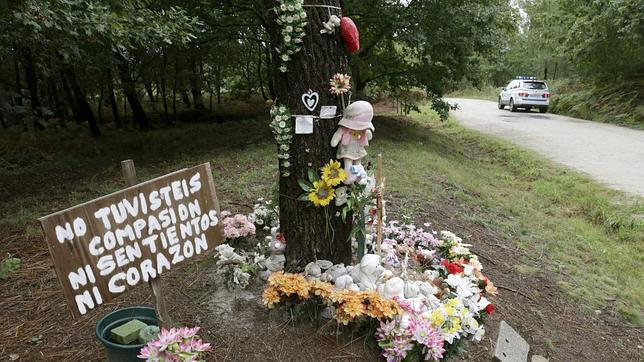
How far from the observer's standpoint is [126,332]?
2158 millimetres

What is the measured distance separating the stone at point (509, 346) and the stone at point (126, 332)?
1.98 meters

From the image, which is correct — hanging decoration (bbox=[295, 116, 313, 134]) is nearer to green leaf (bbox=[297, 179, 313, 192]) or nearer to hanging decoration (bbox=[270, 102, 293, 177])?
hanging decoration (bbox=[270, 102, 293, 177])

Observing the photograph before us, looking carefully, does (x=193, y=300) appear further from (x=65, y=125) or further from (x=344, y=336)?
(x=65, y=125)

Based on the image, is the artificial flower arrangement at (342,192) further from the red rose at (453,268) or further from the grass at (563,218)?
the grass at (563,218)

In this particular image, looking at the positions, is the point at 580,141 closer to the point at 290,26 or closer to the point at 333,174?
the point at 333,174

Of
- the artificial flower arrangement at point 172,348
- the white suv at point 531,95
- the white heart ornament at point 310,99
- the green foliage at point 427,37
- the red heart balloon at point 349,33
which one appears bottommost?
the artificial flower arrangement at point 172,348

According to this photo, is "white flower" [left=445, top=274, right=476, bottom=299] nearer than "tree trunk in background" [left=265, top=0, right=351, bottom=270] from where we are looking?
No

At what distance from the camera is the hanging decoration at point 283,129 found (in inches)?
102

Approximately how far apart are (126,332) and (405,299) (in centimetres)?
151

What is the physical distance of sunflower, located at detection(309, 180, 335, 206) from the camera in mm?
2586

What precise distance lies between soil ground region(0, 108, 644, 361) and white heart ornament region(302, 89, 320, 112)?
1204 mm

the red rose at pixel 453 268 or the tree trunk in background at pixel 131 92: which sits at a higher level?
the tree trunk in background at pixel 131 92

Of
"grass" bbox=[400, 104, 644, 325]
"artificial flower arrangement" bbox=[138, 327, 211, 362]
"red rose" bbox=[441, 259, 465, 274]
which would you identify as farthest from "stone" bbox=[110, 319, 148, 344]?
"grass" bbox=[400, 104, 644, 325]

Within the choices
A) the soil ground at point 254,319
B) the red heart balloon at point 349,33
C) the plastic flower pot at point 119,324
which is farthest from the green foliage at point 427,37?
the plastic flower pot at point 119,324
